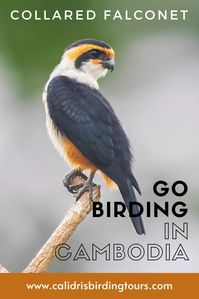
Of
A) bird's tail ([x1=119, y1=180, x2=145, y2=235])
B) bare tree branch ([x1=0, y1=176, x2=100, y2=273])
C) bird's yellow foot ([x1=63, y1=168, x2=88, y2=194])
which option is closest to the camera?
bare tree branch ([x1=0, y1=176, x2=100, y2=273])

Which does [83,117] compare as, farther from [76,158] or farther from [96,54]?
[96,54]

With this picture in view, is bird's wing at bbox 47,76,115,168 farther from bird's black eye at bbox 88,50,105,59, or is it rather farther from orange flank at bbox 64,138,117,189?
bird's black eye at bbox 88,50,105,59

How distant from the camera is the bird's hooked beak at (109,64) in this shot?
4592mm

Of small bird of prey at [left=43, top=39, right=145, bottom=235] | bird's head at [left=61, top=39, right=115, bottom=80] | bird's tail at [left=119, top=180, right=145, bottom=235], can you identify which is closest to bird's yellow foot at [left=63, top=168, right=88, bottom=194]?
small bird of prey at [left=43, top=39, right=145, bottom=235]

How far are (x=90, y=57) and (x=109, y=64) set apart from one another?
12cm

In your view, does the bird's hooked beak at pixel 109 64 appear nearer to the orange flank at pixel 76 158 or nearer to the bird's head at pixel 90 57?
the bird's head at pixel 90 57

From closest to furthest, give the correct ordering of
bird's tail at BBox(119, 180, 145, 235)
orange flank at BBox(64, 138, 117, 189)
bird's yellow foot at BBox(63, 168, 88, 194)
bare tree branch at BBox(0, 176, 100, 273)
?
bare tree branch at BBox(0, 176, 100, 273), bird's tail at BBox(119, 180, 145, 235), bird's yellow foot at BBox(63, 168, 88, 194), orange flank at BBox(64, 138, 117, 189)

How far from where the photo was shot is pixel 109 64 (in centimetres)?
461

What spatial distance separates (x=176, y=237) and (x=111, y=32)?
1159mm

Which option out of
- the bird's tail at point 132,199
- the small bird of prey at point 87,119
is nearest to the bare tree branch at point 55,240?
the bird's tail at point 132,199

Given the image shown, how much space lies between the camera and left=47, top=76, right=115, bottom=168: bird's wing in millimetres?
4488

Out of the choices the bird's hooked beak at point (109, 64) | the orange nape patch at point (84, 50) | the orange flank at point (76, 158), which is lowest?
the orange flank at point (76, 158)

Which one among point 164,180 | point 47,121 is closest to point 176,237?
point 164,180

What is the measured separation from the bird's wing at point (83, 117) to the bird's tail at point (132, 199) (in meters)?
0.18
